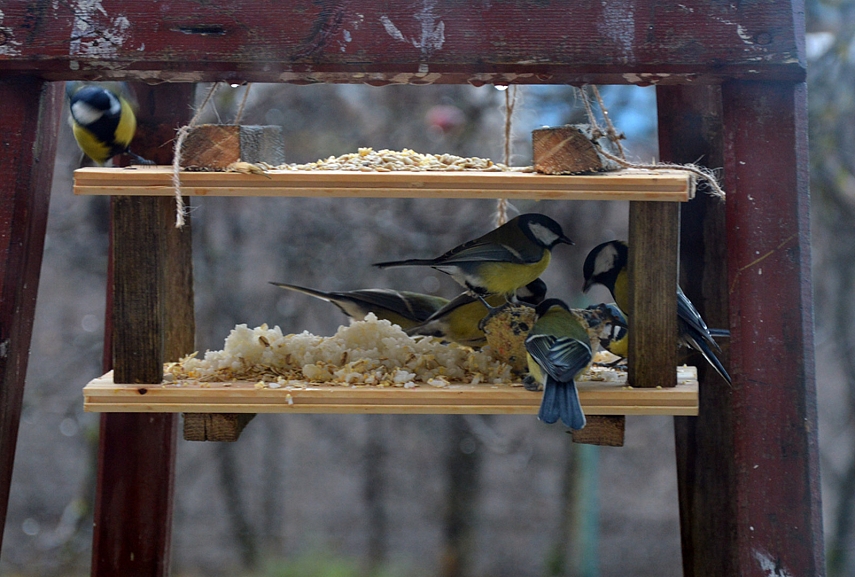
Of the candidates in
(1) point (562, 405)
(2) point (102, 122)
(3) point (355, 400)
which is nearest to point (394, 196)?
(3) point (355, 400)

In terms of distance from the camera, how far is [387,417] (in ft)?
14.9

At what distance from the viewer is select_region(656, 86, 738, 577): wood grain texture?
190 cm

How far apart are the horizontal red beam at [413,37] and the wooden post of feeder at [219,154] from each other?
18 cm

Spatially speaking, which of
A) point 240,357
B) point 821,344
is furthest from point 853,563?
point 240,357

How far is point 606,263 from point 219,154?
3.60 feet

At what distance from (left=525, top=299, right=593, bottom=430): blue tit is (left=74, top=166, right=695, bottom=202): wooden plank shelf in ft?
1.15

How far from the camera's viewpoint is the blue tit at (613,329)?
1.98 m

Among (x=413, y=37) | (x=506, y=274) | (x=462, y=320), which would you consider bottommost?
(x=462, y=320)

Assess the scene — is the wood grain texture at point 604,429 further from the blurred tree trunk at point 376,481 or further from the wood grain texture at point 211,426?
the blurred tree trunk at point 376,481

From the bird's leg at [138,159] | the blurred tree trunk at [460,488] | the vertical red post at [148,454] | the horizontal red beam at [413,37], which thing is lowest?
the blurred tree trunk at [460,488]

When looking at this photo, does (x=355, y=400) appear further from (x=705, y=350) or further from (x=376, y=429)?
(x=376, y=429)

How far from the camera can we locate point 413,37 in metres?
1.44

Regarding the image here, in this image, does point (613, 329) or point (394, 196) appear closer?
point (394, 196)

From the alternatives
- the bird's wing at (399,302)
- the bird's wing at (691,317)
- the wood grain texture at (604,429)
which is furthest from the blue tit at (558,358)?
the bird's wing at (399,302)
